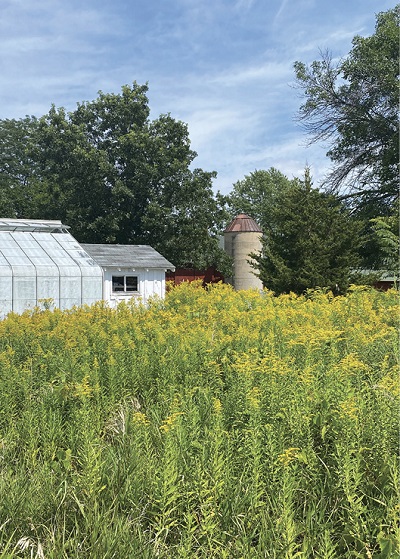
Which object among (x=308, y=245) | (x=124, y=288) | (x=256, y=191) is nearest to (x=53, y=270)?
(x=124, y=288)

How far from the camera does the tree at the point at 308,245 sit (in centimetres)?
1434

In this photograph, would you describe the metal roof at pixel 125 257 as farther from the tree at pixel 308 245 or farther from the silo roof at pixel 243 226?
the tree at pixel 308 245

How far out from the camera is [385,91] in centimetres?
2091

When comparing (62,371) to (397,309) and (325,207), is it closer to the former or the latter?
(397,309)

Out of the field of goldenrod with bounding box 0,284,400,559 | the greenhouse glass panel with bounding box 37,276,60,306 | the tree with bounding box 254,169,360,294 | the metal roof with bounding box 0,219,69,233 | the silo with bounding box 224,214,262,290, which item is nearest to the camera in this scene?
the field of goldenrod with bounding box 0,284,400,559

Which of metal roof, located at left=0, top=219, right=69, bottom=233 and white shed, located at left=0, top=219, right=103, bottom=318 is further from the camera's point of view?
metal roof, located at left=0, top=219, right=69, bottom=233

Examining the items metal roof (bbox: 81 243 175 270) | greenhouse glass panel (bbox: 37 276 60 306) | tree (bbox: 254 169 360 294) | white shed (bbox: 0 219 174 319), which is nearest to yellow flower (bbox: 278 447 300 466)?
tree (bbox: 254 169 360 294)

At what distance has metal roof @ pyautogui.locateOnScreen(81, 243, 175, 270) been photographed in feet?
76.1

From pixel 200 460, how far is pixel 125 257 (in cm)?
2134

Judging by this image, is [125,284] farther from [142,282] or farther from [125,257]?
[125,257]

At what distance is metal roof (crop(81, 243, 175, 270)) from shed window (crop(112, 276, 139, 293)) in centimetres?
76

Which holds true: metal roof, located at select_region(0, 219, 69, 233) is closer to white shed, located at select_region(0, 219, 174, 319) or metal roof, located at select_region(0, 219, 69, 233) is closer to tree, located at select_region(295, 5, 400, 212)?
white shed, located at select_region(0, 219, 174, 319)

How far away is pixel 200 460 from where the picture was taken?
303 centimetres

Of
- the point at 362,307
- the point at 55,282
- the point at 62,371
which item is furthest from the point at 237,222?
the point at 62,371
